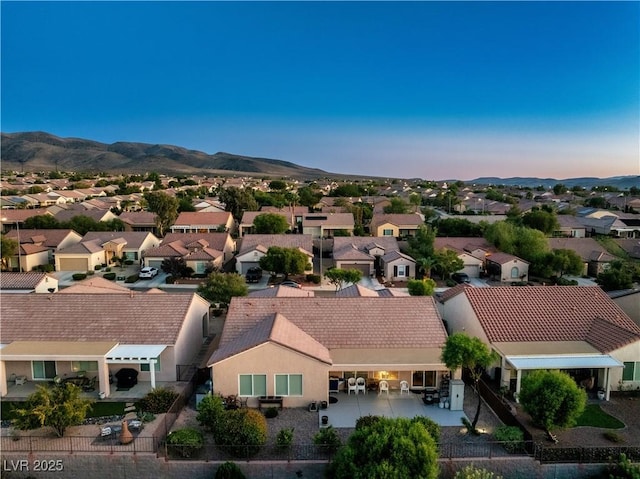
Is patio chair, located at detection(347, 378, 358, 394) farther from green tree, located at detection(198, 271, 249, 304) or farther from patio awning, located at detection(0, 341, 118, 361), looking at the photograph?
green tree, located at detection(198, 271, 249, 304)

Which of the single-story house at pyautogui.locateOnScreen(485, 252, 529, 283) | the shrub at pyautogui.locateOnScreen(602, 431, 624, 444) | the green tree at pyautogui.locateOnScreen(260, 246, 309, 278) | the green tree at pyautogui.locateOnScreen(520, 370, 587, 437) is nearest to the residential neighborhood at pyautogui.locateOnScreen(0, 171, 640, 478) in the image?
the shrub at pyautogui.locateOnScreen(602, 431, 624, 444)

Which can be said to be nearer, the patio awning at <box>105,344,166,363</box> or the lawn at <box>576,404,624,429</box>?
the lawn at <box>576,404,624,429</box>

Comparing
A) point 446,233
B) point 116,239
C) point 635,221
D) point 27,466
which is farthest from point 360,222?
point 27,466

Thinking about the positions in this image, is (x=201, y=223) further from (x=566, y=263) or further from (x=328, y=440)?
(x=328, y=440)

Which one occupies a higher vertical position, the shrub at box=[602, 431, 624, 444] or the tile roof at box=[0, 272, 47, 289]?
the tile roof at box=[0, 272, 47, 289]

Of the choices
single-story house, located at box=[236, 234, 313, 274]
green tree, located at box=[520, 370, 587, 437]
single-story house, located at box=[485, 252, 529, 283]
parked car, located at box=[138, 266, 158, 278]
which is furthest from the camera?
single-story house, located at box=[236, 234, 313, 274]

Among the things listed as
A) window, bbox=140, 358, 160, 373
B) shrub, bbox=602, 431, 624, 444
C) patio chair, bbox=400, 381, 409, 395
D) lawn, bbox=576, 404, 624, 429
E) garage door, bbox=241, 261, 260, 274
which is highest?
garage door, bbox=241, 261, 260, 274

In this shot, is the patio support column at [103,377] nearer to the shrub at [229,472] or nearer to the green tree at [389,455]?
the shrub at [229,472]

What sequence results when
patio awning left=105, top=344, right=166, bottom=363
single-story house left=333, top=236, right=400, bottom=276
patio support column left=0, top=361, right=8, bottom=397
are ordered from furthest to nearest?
1. single-story house left=333, top=236, right=400, bottom=276
2. patio support column left=0, top=361, right=8, bottom=397
3. patio awning left=105, top=344, right=166, bottom=363
